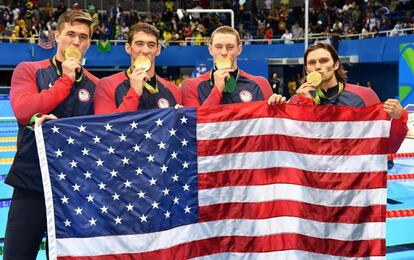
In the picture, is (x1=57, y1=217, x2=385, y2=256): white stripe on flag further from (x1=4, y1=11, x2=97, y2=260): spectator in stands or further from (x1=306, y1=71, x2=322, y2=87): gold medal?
(x1=306, y1=71, x2=322, y2=87): gold medal

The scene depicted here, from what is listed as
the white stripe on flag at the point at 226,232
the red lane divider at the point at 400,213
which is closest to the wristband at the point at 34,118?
the white stripe on flag at the point at 226,232

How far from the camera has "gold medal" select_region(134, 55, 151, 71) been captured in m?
2.84

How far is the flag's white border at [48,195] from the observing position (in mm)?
2660

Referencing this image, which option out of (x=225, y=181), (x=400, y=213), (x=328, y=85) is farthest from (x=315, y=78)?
(x=400, y=213)

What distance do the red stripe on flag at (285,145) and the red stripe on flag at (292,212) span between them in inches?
12.5

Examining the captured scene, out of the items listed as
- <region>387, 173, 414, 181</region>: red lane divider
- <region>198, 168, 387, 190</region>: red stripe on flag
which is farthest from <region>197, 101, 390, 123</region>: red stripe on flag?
<region>387, 173, 414, 181</region>: red lane divider

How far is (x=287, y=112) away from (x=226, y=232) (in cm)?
80

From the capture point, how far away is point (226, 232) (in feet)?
9.54

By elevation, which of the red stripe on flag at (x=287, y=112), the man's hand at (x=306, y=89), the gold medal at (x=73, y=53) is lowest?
the red stripe on flag at (x=287, y=112)

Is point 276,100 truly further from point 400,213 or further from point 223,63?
point 400,213

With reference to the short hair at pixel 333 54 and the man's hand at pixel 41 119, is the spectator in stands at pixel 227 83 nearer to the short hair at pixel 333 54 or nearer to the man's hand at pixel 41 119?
the short hair at pixel 333 54

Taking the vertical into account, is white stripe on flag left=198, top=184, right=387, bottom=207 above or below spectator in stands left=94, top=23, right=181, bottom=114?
below

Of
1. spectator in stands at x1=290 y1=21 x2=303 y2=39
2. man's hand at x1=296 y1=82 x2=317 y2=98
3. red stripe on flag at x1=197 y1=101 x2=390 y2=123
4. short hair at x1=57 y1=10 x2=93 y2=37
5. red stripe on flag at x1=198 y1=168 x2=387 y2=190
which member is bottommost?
red stripe on flag at x1=198 y1=168 x2=387 y2=190

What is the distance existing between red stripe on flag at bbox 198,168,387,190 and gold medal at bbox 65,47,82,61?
0.96 m
